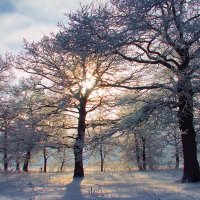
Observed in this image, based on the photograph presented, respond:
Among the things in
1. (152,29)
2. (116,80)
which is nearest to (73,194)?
(152,29)

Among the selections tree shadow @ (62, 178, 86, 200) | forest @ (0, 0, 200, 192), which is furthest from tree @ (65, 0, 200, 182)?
tree shadow @ (62, 178, 86, 200)

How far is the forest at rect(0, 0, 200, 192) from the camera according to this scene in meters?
14.5

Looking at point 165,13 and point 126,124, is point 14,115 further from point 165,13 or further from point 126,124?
point 165,13

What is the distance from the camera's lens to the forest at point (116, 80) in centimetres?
1449

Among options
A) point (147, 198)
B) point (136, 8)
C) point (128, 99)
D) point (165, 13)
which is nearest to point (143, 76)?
point (128, 99)

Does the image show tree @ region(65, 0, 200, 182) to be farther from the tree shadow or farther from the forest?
the tree shadow

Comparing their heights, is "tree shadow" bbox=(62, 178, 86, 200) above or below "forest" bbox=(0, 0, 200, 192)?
below

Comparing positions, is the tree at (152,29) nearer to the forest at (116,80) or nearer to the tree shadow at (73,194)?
the forest at (116,80)

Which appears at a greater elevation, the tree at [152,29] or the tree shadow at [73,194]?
the tree at [152,29]

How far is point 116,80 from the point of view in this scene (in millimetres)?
25047

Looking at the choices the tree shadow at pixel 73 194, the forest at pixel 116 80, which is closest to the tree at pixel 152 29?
the forest at pixel 116 80

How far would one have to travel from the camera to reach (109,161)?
5862 cm

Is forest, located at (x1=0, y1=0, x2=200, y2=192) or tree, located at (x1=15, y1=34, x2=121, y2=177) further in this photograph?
tree, located at (x1=15, y1=34, x2=121, y2=177)

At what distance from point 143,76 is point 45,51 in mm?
6565
